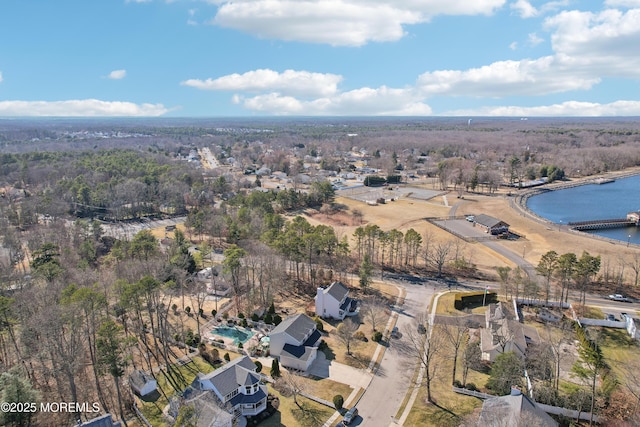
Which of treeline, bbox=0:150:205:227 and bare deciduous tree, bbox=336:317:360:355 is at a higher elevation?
treeline, bbox=0:150:205:227

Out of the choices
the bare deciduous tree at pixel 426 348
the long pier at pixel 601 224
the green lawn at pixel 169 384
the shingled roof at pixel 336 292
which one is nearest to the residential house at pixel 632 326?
the bare deciduous tree at pixel 426 348

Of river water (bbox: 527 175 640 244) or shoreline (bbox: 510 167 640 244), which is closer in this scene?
shoreline (bbox: 510 167 640 244)

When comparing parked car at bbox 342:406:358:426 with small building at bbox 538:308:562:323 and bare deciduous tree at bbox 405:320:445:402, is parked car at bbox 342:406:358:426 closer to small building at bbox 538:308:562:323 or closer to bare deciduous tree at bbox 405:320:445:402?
bare deciduous tree at bbox 405:320:445:402

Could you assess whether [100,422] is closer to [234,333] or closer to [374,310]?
[234,333]

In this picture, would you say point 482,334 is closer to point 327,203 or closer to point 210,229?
point 210,229

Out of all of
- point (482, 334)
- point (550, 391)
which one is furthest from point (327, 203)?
point (550, 391)

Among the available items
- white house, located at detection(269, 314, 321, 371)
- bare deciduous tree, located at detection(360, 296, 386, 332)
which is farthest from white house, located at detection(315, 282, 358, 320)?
white house, located at detection(269, 314, 321, 371)
